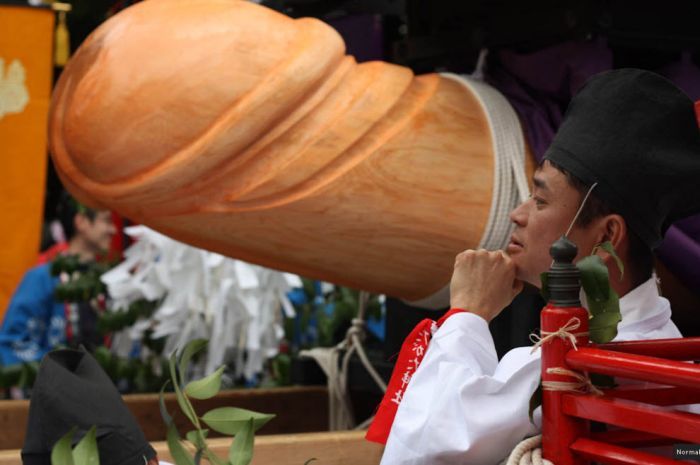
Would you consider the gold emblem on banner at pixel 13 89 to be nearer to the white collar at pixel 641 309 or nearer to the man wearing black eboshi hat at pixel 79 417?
A: the man wearing black eboshi hat at pixel 79 417

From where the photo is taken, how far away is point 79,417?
4.07 feet

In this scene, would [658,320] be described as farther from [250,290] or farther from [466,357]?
[250,290]

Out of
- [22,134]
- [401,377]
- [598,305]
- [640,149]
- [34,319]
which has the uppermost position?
[640,149]

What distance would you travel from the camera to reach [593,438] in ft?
3.72

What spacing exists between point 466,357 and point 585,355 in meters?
0.25

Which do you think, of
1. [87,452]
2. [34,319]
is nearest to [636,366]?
[87,452]

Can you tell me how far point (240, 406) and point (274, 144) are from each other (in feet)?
2.46

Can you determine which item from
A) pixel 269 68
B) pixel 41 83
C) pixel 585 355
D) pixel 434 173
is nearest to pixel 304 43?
pixel 269 68

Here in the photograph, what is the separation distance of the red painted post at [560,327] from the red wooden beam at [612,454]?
1 centimetres

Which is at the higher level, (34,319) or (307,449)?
(307,449)

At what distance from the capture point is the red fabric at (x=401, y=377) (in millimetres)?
1417

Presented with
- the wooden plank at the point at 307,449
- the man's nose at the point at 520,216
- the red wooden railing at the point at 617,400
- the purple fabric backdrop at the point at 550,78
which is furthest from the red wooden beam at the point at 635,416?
the purple fabric backdrop at the point at 550,78

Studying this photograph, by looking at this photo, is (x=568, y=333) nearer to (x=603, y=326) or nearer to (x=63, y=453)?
(x=603, y=326)

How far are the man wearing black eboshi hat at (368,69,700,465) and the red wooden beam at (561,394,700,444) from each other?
0.51ft
